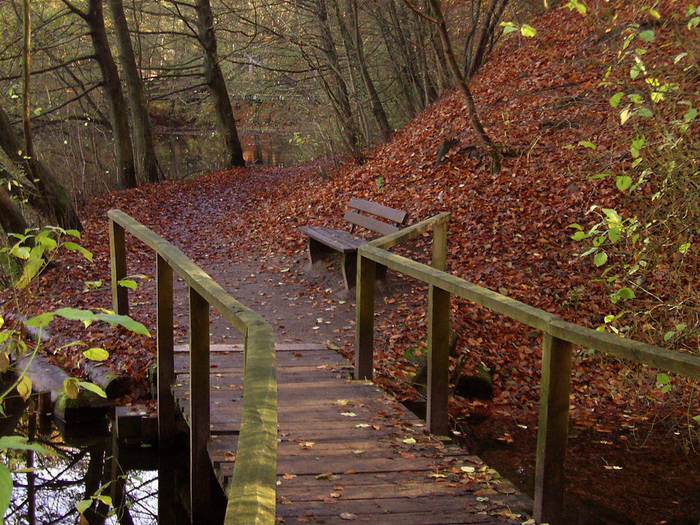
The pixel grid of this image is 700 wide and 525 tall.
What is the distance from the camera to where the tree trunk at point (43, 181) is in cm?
1110

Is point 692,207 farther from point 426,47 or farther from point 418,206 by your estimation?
point 426,47

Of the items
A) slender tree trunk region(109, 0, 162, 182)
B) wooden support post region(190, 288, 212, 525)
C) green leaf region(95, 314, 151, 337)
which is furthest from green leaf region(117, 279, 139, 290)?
slender tree trunk region(109, 0, 162, 182)

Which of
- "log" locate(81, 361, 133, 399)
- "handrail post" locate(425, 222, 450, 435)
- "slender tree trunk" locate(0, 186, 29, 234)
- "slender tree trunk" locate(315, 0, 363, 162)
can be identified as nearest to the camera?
"handrail post" locate(425, 222, 450, 435)

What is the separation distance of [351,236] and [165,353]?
4333 millimetres

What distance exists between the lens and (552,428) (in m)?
3.41

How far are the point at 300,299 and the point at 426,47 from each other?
10.0 metres

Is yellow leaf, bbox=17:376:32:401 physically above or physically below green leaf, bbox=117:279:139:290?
below

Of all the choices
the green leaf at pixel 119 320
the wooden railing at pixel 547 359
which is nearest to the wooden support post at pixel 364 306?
the wooden railing at pixel 547 359

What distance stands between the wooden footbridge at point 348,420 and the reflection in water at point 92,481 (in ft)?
1.11

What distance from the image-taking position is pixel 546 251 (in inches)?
366

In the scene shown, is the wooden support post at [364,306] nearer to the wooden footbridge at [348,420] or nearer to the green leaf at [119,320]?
the wooden footbridge at [348,420]

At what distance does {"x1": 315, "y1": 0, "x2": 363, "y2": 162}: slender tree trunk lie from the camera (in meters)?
15.2

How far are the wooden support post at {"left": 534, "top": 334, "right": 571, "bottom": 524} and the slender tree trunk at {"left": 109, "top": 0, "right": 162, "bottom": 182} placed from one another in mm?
17960

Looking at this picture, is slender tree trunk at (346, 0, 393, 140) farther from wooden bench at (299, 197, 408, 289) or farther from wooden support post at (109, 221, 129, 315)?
wooden support post at (109, 221, 129, 315)
